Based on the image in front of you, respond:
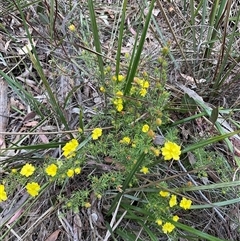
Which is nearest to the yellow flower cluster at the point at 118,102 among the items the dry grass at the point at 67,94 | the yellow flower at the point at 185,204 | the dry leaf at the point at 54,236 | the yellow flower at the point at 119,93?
the yellow flower at the point at 119,93

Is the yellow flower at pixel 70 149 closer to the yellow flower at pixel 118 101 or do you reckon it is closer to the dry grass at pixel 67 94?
the dry grass at pixel 67 94

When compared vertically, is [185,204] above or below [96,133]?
below

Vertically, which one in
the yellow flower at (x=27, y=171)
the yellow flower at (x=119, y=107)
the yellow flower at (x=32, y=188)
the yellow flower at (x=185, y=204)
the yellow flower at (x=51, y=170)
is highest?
the yellow flower at (x=119, y=107)

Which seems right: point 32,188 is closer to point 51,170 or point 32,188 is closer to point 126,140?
point 51,170

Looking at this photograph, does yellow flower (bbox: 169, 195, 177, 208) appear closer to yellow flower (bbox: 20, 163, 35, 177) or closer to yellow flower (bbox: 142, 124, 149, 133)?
yellow flower (bbox: 142, 124, 149, 133)

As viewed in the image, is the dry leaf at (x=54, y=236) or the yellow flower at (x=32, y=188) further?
the dry leaf at (x=54, y=236)

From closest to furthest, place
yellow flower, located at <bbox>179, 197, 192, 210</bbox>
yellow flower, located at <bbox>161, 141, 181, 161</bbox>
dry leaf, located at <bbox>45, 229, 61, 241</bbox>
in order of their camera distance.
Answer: yellow flower, located at <bbox>161, 141, 181, 161</bbox> → yellow flower, located at <bbox>179, 197, 192, 210</bbox> → dry leaf, located at <bbox>45, 229, 61, 241</bbox>

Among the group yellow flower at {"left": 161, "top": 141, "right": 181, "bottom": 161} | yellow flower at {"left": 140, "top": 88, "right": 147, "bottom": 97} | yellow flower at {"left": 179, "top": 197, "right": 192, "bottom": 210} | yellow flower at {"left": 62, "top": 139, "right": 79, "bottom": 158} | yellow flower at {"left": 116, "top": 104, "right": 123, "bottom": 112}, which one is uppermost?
yellow flower at {"left": 140, "top": 88, "right": 147, "bottom": 97}

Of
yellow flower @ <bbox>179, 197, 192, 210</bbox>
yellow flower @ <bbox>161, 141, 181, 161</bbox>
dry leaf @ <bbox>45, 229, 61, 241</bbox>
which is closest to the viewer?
yellow flower @ <bbox>161, 141, 181, 161</bbox>

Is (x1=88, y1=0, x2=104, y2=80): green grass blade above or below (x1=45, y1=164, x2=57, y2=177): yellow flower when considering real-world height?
above

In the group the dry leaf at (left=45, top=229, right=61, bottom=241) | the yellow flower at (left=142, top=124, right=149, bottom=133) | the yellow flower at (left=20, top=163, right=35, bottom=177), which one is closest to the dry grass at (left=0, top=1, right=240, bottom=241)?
the dry leaf at (left=45, top=229, right=61, bottom=241)

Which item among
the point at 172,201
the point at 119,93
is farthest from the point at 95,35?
the point at 172,201

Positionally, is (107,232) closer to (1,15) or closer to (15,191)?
(15,191)

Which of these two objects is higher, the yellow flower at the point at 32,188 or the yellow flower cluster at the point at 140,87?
the yellow flower cluster at the point at 140,87
